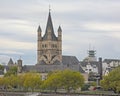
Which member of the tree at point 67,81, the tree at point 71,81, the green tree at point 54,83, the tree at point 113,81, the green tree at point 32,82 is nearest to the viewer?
the tree at point 113,81

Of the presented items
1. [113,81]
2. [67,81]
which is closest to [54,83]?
[67,81]

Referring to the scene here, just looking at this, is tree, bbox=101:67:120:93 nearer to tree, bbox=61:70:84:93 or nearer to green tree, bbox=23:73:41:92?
tree, bbox=61:70:84:93

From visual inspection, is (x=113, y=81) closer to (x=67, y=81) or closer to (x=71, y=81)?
(x=71, y=81)

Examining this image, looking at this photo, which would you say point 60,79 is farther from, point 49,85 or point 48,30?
point 48,30

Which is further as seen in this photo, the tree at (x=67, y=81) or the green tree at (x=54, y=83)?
the green tree at (x=54, y=83)

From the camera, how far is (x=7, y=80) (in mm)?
149125

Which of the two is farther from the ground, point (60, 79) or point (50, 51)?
point (50, 51)

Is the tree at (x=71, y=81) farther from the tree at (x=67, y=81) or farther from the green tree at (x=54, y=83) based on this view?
the green tree at (x=54, y=83)

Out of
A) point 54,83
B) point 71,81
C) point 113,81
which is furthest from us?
point 54,83

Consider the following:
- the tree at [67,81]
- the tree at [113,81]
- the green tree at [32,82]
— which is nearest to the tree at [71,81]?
the tree at [67,81]

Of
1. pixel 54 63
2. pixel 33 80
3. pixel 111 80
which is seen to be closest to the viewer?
pixel 111 80

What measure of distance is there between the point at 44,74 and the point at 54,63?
17899 mm

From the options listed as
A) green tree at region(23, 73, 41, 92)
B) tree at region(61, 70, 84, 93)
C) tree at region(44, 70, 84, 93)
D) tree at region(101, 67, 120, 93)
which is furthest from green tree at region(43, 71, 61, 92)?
tree at region(101, 67, 120, 93)

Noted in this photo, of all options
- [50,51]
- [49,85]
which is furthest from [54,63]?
[49,85]
